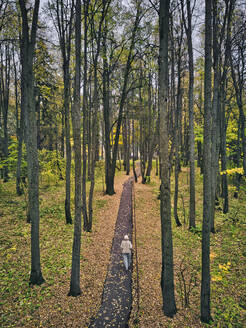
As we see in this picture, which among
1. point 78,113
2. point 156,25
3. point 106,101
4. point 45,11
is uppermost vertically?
point 156,25

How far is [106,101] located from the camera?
1359 centimetres

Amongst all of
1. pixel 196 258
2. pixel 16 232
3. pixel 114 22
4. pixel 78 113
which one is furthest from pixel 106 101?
pixel 196 258

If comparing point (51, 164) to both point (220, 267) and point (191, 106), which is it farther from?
point (220, 267)

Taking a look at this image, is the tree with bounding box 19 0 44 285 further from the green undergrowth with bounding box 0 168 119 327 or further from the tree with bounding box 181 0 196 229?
the tree with bounding box 181 0 196 229

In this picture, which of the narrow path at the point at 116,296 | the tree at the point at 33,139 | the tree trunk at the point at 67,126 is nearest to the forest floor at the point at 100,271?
the narrow path at the point at 116,296

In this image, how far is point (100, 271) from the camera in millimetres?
6441

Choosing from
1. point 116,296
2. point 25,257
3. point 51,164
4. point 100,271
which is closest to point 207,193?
point 116,296

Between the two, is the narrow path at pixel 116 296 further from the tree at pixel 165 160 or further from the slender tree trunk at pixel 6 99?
the slender tree trunk at pixel 6 99

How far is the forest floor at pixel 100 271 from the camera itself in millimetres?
4574

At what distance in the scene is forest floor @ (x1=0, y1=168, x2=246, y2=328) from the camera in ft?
15.0

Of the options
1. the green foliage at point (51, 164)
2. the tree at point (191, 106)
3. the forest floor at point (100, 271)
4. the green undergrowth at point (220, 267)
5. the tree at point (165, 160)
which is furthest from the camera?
the green foliage at point (51, 164)

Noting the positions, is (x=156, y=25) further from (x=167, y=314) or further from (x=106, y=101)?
(x=167, y=314)

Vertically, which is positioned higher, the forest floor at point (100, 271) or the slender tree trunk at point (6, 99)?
the slender tree trunk at point (6, 99)

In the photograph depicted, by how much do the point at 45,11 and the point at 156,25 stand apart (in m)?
5.57
